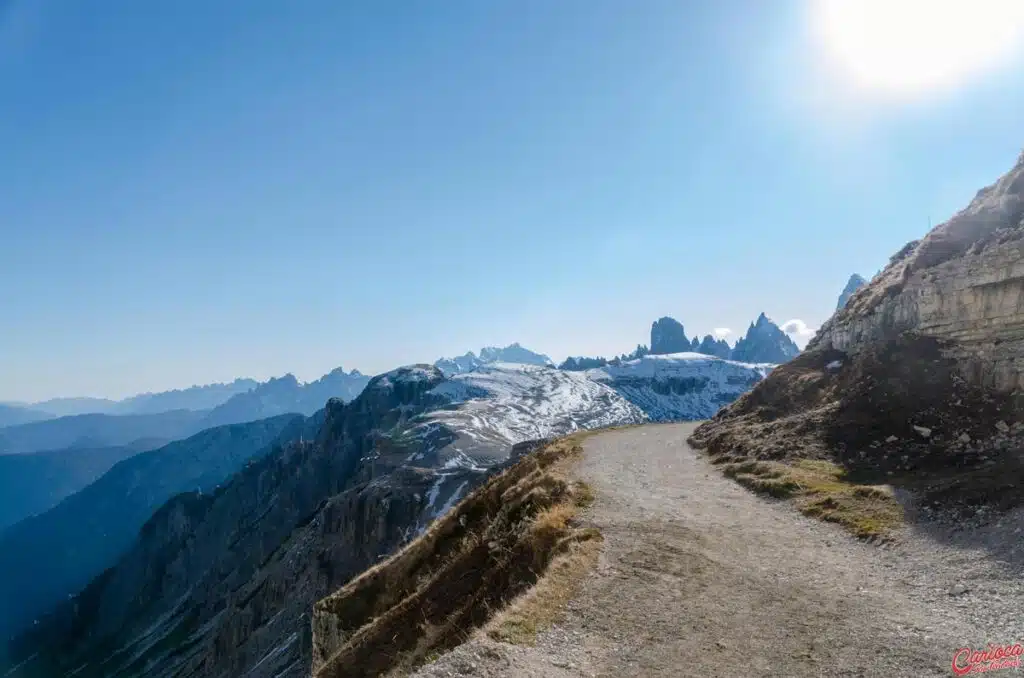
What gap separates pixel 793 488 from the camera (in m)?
24.5

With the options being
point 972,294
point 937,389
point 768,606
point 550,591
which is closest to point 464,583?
point 550,591

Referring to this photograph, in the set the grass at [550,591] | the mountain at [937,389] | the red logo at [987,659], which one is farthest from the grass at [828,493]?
the grass at [550,591]

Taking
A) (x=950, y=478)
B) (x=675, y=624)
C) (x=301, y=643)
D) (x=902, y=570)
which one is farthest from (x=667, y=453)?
(x=301, y=643)

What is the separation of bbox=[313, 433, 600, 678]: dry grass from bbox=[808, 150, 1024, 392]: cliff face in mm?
21249

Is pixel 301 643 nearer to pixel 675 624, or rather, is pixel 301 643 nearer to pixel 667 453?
pixel 667 453

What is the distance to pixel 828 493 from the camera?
2286 centimetres

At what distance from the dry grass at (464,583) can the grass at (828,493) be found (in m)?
8.70

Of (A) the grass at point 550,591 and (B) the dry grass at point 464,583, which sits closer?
(A) the grass at point 550,591

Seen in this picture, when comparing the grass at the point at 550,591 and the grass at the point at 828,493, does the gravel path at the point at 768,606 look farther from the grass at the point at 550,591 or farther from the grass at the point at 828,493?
the grass at the point at 828,493

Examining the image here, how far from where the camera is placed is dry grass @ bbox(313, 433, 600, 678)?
1438 centimetres

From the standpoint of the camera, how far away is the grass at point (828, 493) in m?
19.1

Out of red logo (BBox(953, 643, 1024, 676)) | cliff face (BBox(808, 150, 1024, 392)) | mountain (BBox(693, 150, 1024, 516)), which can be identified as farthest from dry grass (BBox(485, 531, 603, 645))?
cliff face (BBox(808, 150, 1024, 392))

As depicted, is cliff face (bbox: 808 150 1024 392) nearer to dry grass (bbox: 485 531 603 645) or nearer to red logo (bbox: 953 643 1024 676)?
red logo (bbox: 953 643 1024 676)

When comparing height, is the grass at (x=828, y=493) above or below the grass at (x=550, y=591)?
above
